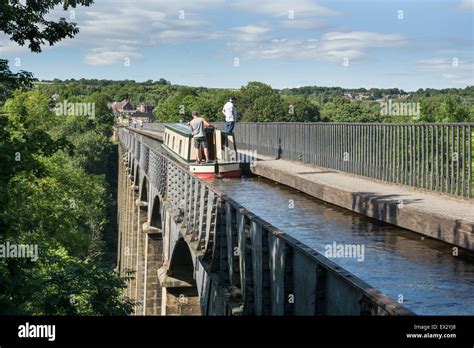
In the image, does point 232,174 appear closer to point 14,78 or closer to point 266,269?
point 14,78

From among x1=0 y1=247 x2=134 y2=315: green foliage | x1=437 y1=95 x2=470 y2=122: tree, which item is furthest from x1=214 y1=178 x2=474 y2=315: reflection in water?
x1=437 y1=95 x2=470 y2=122: tree

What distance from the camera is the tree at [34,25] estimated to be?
1116cm

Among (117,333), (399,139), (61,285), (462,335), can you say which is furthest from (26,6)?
(462,335)

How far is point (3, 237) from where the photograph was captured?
38.4 feet

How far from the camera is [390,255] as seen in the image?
776 cm

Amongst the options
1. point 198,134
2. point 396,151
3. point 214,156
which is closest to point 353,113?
point 214,156

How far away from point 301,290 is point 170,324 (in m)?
1.06

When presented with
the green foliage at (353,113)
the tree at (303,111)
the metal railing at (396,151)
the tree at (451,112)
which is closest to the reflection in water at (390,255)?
the metal railing at (396,151)

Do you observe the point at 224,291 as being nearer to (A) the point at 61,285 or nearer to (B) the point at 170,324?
(B) the point at 170,324

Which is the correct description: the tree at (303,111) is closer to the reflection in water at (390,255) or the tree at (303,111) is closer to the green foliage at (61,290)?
the green foliage at (61,290)

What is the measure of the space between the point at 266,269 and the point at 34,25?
7.21 meters

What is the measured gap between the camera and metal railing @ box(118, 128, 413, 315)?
427 centimetres

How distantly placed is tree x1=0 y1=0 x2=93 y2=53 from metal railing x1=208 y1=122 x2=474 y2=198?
600 cm

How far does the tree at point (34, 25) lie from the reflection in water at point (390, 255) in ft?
14.3
